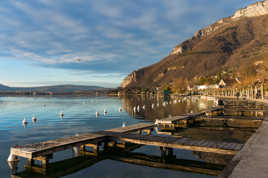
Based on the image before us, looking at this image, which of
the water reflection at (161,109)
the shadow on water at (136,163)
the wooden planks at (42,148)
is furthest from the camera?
the water reflection at (161,109)

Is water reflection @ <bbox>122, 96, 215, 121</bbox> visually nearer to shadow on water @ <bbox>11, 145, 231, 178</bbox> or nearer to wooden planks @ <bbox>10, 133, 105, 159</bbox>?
shadow on water @ <bbox>11, 145, 231, 178</bbox>

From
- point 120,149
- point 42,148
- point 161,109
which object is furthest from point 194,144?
point 161,109

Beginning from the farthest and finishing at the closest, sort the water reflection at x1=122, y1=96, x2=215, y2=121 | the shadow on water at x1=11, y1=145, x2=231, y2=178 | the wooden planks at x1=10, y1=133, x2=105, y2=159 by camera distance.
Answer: the water reflection at x1=122, y1=96, x2=215, y2=121 → the shadow on water at x1=11, y1=145, x2=231, y2=178 → the wooden planks at x1=10, y1=133, x2=105, y2=159

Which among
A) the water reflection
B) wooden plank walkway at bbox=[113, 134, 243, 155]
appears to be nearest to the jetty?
wooden plank walkway at bbox=[113, 134, 243, 155]

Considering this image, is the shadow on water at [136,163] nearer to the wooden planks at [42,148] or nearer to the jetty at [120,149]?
the jetty at [120,149]

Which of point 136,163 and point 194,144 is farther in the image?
point 136,163

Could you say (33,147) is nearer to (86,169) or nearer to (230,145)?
(86,169)

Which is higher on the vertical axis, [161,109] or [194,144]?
[161,109]

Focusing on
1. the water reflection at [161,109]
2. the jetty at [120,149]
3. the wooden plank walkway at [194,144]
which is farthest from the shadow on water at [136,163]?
the water reflection at [161,109]

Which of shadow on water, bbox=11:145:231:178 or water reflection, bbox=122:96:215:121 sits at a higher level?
water reflection, bbox=122:96:215:121

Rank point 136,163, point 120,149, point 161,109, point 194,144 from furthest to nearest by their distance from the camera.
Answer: point 161,109 < point 120,149 < point 136,163 < point 194,144

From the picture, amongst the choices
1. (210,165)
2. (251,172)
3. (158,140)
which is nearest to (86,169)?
(158,140)

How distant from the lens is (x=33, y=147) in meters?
14.4

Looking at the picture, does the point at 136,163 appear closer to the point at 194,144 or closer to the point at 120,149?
the point at 120,149
